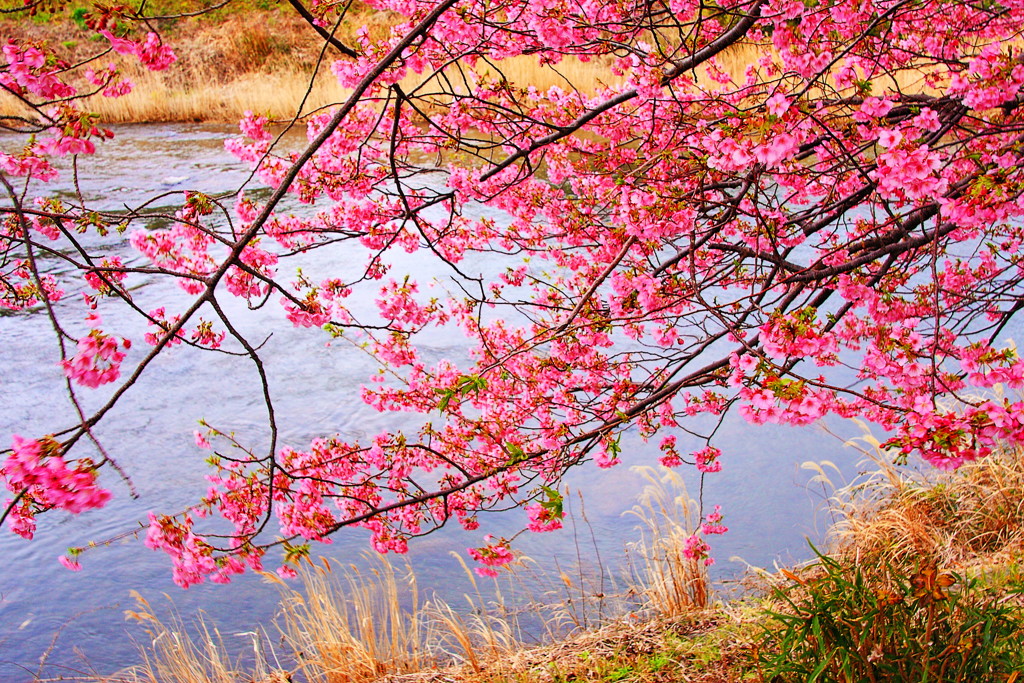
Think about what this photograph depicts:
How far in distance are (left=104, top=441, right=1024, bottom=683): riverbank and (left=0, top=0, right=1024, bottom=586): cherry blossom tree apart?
35 cm

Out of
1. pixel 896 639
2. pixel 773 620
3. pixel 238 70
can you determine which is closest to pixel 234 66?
pixel 238 70

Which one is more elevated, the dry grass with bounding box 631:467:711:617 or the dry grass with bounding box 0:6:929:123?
the dry grass with bounding box 0:6:929:123

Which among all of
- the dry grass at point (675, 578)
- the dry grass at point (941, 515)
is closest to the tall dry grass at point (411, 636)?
the dry grass at point (675, 578)

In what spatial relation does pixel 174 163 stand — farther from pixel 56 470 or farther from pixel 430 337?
pixel 56 470

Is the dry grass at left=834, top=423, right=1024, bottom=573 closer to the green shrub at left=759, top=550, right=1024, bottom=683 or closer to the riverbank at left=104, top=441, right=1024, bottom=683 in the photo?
the riverbank at left=104, top=441, right=1024, bottom=683

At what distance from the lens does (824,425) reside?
463 centimetres

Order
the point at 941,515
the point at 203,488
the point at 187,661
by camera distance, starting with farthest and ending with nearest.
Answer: the point at 203,488
the point at 941,515
the point at 187,661

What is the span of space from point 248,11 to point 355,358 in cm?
1894

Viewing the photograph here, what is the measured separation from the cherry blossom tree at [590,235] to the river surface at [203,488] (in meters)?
0.39

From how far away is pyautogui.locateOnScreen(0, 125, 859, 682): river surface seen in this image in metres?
3.49

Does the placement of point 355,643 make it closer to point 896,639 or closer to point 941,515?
point 896,639

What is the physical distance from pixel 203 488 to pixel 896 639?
353cm

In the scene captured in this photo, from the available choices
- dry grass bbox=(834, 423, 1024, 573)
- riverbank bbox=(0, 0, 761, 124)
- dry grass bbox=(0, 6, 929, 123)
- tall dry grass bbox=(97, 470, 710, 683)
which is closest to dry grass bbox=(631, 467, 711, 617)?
tall dry grass bbox=(97, 470, 710, 683)

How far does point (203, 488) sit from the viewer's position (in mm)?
4352
